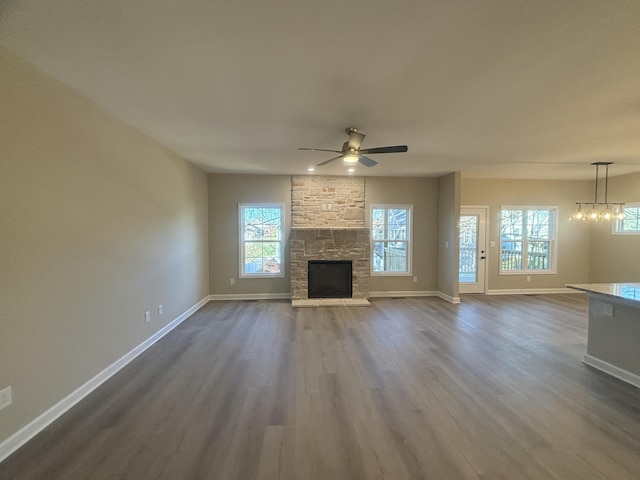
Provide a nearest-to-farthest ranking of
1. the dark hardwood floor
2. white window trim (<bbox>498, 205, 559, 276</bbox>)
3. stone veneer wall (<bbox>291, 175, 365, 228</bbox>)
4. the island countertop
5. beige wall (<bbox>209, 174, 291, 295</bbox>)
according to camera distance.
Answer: the dark hardwood floor < the island countertop < beige wall (<bbox>209, 174, 291, 295</bbox>) < stone veneer wall (<bbox>291, 175, 365, 228</bbox>) < white window trim (<bbox>498, 205, 559, 276</bbox>)

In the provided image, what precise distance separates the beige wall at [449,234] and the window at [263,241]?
11.8 feet

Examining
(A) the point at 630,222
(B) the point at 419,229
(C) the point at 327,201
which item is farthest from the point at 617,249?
(C) the point at 327,201

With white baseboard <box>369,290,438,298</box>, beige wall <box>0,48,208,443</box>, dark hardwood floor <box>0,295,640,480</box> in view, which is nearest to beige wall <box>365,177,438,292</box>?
white baseboard <box>369,290,438,298</box>

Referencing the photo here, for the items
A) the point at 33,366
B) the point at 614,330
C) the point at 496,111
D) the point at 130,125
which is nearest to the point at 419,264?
the point at 614,330

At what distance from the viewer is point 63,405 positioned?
2.35 metres

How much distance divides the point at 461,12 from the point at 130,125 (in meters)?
3.36

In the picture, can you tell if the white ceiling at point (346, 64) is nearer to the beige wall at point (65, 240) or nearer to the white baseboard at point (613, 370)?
→ the beige wall at point (65, 240)

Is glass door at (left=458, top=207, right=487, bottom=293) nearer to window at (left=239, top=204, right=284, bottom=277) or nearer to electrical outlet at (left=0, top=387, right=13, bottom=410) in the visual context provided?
window at (left=239, top=204, right=284, bottom=277)

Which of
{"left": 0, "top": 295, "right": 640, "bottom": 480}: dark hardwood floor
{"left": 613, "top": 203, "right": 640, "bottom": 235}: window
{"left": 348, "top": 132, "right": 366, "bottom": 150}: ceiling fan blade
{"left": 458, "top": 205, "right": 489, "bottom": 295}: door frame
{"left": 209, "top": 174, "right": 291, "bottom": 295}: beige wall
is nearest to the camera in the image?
{"left": 0, "top": 295, "right": 640, "bottom": 480}: dark hardwood floor

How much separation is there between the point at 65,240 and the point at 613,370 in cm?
529

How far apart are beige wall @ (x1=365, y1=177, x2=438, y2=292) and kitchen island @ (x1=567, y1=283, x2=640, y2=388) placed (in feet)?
11.5

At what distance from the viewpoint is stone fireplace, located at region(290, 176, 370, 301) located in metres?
6.16

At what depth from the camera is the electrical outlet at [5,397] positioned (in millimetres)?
1867

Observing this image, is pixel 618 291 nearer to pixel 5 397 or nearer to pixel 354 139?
pixel 354 139
